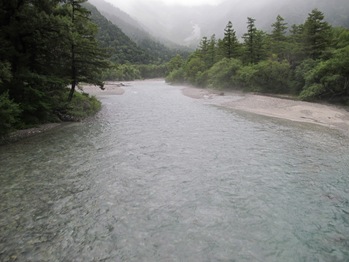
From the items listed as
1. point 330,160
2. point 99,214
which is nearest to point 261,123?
point 330,160

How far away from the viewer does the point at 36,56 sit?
65.2ft

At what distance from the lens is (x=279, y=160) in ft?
44.2

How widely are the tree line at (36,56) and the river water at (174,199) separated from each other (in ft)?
9.52

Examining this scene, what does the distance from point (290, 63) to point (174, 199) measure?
145ft

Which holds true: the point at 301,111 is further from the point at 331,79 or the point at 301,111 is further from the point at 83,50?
the point at 83,50

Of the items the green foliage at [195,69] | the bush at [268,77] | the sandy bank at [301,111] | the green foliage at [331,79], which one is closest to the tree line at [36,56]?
the sandy bank at [301,111]

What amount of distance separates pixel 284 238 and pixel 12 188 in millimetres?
10079

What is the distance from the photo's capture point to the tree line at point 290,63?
3133 centimetres

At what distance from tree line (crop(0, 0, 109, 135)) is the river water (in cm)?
290

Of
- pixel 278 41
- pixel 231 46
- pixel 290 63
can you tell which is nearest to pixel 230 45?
pixel 231 46

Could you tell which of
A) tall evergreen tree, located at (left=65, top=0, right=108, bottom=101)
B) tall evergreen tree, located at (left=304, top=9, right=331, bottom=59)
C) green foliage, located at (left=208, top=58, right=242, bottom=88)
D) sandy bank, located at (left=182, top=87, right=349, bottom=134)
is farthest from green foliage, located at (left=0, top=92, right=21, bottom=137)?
green foliage, located at (left=208, top=58, right=242, bottom=88)

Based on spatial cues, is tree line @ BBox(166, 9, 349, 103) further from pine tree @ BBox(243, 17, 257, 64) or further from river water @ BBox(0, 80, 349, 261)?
river water @ BBox(0, 80, 349, 261)

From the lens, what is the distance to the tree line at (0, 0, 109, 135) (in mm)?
16688

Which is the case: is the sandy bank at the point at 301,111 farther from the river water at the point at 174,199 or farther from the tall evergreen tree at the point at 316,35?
the tall evergreen tree at the point at 316,35
